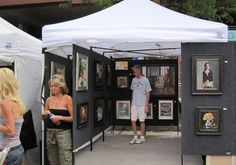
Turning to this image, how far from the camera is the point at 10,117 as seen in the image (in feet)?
15.1

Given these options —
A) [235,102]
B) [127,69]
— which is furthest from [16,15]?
[235,102]

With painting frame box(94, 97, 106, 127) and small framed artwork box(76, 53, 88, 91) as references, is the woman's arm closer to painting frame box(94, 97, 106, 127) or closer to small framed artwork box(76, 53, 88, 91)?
small framed artwork box(76, 53, 88, 91)

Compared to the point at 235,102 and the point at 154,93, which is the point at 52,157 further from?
the point at 154,93

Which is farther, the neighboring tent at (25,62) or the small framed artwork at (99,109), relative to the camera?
the small framed artwork at (99,109)

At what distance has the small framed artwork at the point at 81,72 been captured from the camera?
7634 millimetres

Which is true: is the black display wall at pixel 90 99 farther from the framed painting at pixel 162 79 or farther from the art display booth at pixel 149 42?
the framed painting at pixel 162 79

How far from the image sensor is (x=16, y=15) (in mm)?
22438

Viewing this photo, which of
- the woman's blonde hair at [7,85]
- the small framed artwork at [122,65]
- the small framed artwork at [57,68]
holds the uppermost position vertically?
the small framed artwork at [122,65]

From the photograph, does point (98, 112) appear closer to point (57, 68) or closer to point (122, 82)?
point (57, 68)

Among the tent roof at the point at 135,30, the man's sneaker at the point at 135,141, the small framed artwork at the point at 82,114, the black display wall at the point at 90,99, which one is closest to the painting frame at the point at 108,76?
the black display wall at the point at 90,99

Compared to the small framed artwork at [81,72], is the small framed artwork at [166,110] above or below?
below

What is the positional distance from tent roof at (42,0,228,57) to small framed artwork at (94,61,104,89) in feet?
6.24

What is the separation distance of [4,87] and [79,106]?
2880 millimetres

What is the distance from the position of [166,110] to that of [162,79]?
81 centimetres
